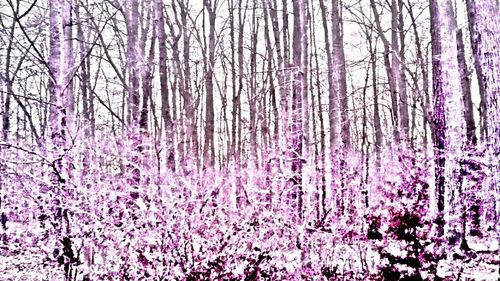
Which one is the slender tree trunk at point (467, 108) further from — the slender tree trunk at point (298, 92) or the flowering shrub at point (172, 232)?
the flowering shrub at point (172, 232)

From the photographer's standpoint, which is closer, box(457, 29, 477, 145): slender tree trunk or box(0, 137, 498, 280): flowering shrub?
box(0, 137, 498, 280): flowering shrub

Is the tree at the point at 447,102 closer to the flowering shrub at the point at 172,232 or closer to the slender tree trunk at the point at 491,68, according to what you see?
the flowering shrub at the point at 172,232

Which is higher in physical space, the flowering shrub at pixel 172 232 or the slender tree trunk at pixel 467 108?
the slender tree trunk at pixel 467 108

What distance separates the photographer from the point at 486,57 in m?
5.23

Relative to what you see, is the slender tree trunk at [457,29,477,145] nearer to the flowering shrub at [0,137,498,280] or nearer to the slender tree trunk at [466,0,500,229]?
the flowering shrub at [0,137,498,280]

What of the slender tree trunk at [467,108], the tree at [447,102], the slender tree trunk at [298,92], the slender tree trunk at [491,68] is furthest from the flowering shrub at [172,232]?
the slender tree trunk at [467,108]

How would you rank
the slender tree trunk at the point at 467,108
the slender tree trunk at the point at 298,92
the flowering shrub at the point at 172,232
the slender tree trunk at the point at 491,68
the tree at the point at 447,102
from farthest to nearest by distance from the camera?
the slender tree trunk at the point at 467,108
the slender tree trunk at the point at 298,92
the tree at the point at 447,102
the flowering shrub at the point at 172,232
the slender tree trunk at the point at 491,68

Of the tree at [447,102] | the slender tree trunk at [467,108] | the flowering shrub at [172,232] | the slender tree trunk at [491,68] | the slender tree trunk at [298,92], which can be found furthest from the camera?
the slender tree trunk at [467,108]

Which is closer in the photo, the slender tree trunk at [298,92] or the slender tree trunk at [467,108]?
the slender tree trunk at [298,92]

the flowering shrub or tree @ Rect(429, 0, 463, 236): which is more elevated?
tree @ Rect(429, 0, 463, 236)

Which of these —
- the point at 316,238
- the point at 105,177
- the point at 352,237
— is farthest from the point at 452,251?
the point at 105,177

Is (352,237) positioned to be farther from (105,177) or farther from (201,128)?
(201,128)

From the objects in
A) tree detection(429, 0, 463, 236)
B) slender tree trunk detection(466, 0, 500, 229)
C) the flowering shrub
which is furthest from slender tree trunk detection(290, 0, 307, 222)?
slender tree trunk detection(466, 0, 500, 229)

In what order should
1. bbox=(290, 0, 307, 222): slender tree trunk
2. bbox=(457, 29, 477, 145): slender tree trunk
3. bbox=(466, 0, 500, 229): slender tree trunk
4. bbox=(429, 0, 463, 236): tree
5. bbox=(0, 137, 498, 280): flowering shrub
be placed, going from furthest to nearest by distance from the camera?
bbox=(457, 29, 477, 145): slender tree trunk → bbox=(290, 0, 307, 222): slender tree trunk → bbox=(429, 0, 463, 236): tree → bbox=(0, 137, 498, 280): flowering shrub → bbox=(466, 0, 500, 229): slender tree trunk
